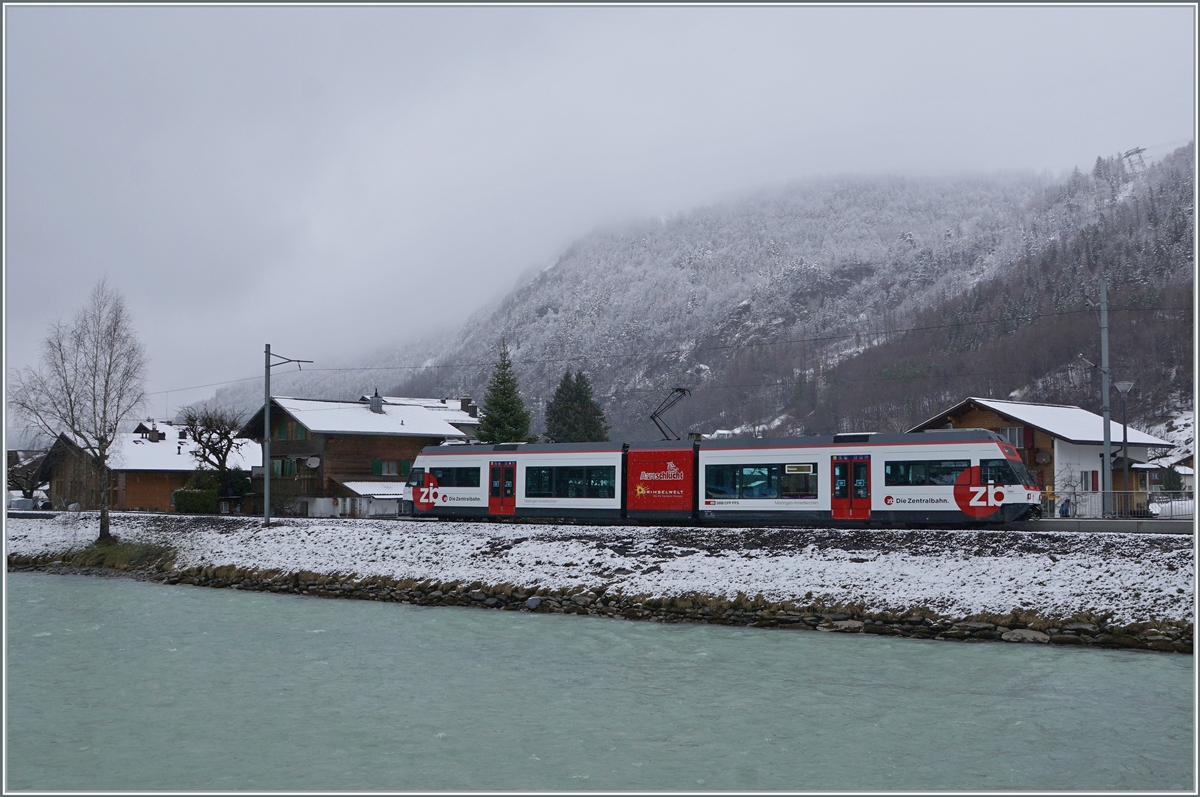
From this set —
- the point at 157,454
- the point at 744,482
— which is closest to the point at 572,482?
the point at 744,482

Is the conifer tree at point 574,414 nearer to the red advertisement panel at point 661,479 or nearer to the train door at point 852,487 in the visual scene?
the red advertisement panel at point 661,479

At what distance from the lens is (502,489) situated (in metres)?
35.7

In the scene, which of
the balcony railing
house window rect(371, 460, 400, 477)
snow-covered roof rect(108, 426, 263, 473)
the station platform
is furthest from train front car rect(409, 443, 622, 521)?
snow-covered roof rect(108, 426, 263, 473)

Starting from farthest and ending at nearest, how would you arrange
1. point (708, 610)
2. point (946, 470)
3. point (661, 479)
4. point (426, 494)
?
point (426, 494) < point (661, 479) < point (946, 470) < point (708, 610)

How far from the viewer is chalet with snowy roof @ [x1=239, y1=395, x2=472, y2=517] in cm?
5297

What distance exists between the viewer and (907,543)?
82.5ft

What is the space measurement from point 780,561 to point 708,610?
2.77 meters

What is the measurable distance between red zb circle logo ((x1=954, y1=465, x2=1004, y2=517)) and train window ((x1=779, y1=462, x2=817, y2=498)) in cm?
421

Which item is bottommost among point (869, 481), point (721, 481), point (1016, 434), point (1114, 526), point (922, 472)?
point (1114, 526)

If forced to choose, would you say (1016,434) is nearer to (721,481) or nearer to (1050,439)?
(1050,439)

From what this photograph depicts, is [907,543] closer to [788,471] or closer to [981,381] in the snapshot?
[788,471]

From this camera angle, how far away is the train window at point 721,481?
31297 millimetres

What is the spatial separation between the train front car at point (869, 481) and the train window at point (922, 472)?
3 cm

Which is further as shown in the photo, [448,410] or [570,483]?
[448,410]
